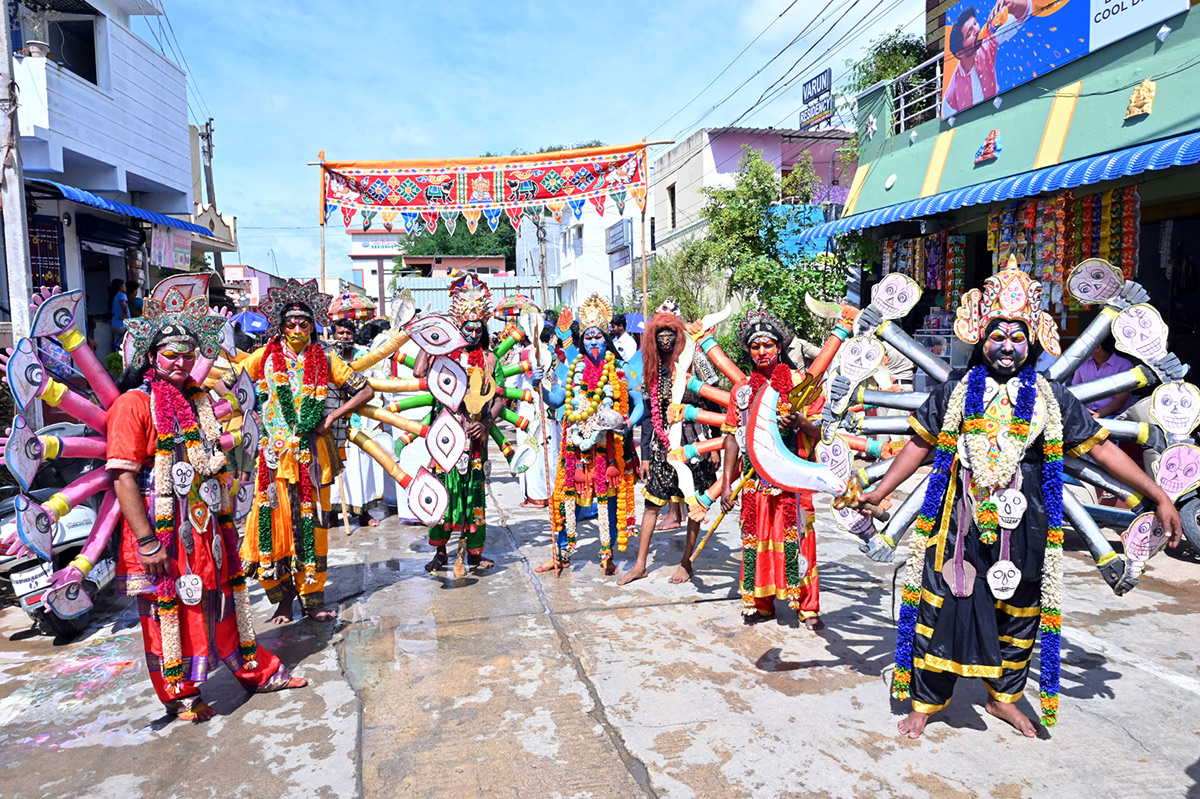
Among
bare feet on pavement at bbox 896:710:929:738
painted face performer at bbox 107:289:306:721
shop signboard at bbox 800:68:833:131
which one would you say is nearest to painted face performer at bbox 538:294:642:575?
painted face performer at bbox 107:289:306:721

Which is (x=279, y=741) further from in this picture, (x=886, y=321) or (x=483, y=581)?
(x=886, y=321)

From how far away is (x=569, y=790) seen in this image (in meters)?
2.96

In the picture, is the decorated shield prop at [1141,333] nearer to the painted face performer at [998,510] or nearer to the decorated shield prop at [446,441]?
the painted face performer at [998,510]

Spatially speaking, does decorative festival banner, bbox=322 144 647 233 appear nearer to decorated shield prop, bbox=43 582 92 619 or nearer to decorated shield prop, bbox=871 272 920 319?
decorated shield prop, bbox=871 272 920 319

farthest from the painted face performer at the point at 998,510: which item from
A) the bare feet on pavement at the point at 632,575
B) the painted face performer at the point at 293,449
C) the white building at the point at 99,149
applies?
the white building at the point at 99,149

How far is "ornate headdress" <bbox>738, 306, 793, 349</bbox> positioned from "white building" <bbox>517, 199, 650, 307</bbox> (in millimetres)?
22026

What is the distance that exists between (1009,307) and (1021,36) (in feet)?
26.0

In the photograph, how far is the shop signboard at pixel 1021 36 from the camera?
25.1 feet

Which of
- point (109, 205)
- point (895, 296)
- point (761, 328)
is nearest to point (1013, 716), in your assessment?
point (895, 296)

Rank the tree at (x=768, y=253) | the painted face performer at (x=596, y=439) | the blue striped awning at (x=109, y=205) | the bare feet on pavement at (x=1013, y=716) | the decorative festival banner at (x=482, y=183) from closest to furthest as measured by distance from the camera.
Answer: the bare feet on pavement at (x=1013, y=716) < the painted face performer at (x=596, y=439) < the decorative festival banner at (x=482, y=183) < the blue striped awning at (x=109, y=205) < the tree at (x=768, y=253)

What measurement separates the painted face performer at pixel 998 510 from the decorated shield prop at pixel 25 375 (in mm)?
3869

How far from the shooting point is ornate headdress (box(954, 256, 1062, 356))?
3.05m

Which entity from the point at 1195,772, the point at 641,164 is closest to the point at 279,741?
the point at 1195,772

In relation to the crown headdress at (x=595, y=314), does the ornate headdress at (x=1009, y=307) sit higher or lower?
lower
